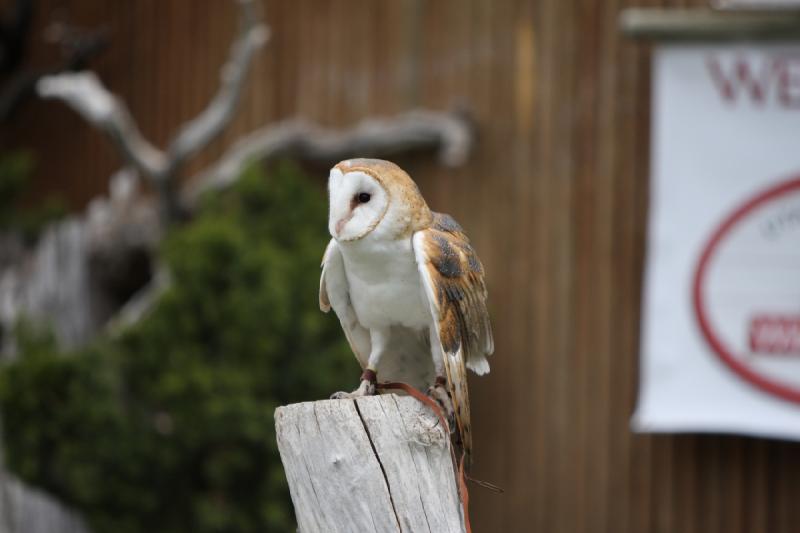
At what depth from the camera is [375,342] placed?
229cm

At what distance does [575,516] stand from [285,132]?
233 centimetres

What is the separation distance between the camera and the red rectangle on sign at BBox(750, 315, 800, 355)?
164 inches

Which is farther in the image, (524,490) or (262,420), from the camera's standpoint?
(524,490)

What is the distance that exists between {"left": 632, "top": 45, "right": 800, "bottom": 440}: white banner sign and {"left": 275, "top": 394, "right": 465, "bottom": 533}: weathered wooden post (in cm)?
248

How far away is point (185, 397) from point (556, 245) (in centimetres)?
175

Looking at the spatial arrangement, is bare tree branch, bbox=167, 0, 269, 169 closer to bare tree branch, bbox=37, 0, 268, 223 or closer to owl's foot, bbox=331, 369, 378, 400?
bare tree branch, bbox=37, 0, 268, 223

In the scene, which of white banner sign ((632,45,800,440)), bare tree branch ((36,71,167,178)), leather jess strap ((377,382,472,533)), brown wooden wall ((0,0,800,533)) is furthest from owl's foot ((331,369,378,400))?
bare tree branch ((36,71,167,178))

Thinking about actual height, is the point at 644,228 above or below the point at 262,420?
above

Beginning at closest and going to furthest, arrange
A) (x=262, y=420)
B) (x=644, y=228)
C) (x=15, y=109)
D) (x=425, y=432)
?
(x=425, y=432), (x=262, y=420), (x=644, y=228), (x=15, y=109)

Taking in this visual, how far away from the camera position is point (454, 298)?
2145 mm

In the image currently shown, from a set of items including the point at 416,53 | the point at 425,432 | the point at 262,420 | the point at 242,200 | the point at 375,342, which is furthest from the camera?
the point at 416,53

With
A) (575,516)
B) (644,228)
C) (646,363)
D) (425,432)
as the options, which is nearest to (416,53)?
(644,228)

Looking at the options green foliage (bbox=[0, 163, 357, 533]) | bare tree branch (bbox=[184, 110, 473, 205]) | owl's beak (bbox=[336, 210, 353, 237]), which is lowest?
green foliage (bbox=[0, 163, 357, 533])

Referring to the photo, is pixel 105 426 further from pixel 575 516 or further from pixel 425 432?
pixel 425 432
